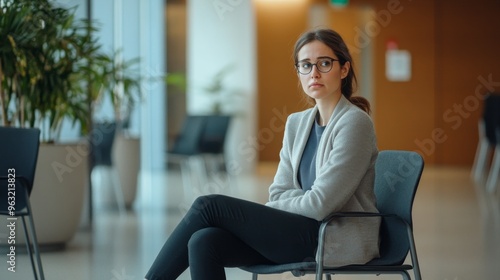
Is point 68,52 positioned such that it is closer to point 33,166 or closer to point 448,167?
point 33,166

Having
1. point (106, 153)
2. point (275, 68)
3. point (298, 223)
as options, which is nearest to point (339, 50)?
point (298, 223)

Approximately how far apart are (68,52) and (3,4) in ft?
1.70

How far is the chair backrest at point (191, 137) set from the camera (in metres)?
9.02

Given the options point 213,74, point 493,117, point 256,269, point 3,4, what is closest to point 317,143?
point 256,269

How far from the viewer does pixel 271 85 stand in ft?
47.2

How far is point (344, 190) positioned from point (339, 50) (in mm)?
464

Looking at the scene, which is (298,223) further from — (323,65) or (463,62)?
(463,62)

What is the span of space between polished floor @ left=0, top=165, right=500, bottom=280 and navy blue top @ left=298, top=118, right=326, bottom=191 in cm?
129

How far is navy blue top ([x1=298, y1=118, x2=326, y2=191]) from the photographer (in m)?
2.76

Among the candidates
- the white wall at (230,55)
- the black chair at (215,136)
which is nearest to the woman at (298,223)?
the black chair at (215,136)

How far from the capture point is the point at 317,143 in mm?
2768

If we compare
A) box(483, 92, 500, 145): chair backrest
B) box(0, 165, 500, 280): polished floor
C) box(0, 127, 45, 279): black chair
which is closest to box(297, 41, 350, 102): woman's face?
box(0, 127, 45, 279): black chair

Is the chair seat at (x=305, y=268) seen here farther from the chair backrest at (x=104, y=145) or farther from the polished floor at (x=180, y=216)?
the chair backrest at (x=104, y=145)

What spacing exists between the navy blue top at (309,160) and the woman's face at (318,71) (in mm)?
115
